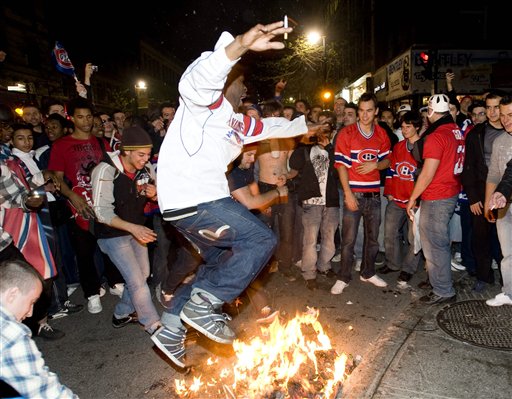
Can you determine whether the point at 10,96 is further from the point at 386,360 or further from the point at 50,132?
the point at 386,360

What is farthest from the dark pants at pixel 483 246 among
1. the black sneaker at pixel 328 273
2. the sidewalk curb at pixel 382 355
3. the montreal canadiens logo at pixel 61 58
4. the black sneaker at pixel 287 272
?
the montreal canadiens logo at pixel 61 58

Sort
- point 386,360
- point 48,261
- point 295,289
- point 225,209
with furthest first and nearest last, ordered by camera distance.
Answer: point 295,289 < point 48,261 < point 386,360 < point 225,209

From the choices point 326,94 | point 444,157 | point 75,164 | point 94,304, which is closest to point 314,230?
point 444,157

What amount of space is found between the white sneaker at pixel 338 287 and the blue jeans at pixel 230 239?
8.98 ft

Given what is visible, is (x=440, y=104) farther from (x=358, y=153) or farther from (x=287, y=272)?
(x=287, y=272)

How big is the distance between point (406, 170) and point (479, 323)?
2384 mm

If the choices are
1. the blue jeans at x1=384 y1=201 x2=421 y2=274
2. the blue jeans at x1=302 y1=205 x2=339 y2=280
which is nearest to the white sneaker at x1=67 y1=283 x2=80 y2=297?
the blue jeans at x1=302 y1=205 x2=339 y2=280

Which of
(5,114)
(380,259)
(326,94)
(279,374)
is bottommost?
(380,259)

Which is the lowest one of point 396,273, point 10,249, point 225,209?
point 396,273

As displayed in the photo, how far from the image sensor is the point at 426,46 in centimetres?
2075

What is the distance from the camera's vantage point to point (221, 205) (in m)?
3.10

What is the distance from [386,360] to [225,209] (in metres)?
2.16

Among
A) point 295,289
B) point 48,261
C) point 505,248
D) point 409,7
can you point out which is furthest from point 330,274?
point 409,7

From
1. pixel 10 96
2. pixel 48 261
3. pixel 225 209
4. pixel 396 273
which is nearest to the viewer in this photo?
pixel 225 209
